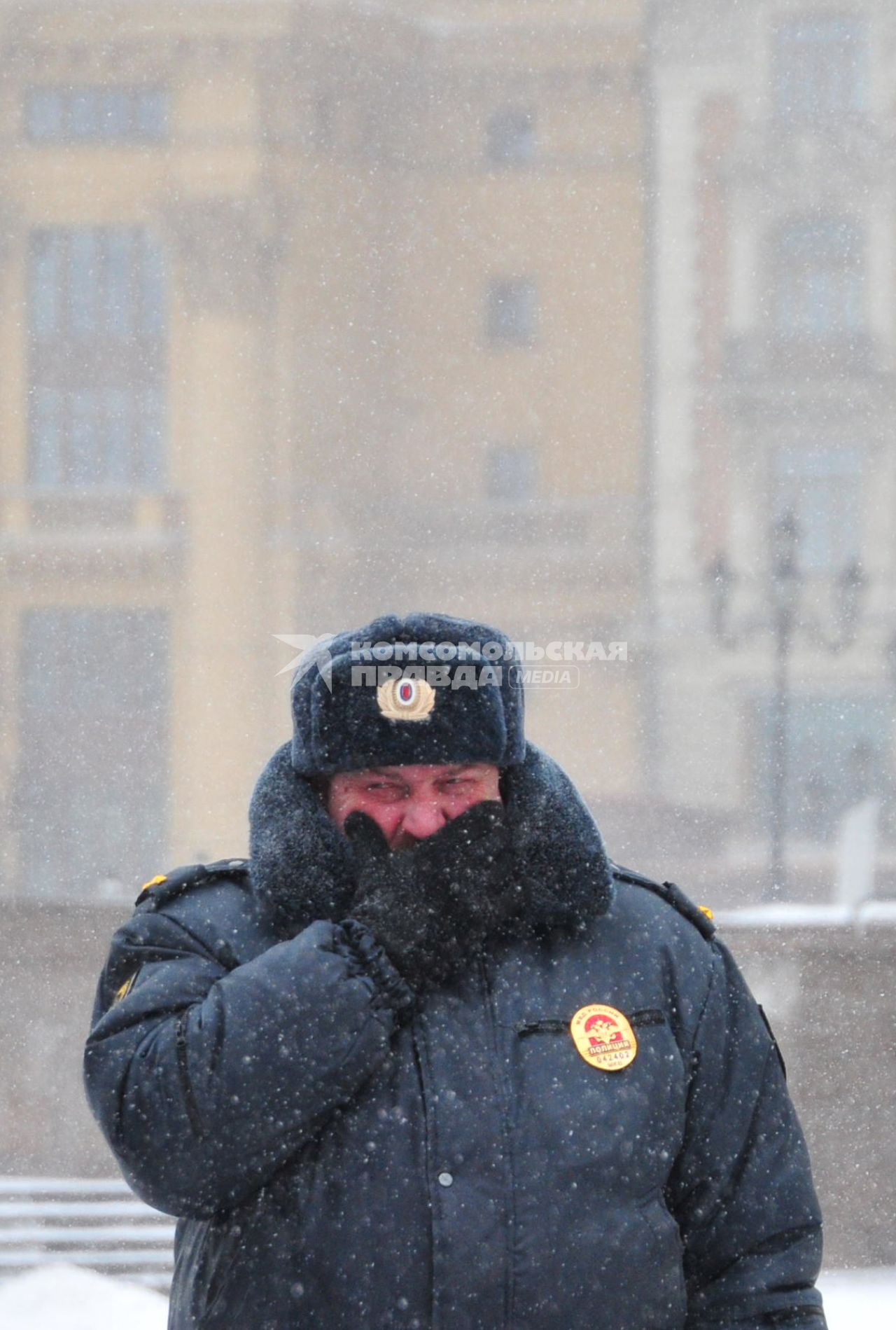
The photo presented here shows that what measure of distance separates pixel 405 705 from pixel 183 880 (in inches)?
6.9

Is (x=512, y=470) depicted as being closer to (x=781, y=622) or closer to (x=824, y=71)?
(x=781, y=622)

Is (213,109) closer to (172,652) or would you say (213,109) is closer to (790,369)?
(172,652)

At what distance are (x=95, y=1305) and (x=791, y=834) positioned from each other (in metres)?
2.02

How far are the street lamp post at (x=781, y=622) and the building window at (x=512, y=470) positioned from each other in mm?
560

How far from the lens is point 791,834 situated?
3.71 meters

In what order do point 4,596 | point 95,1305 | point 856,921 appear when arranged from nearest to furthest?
point 95,1305 < point 856,921 < point 4,596

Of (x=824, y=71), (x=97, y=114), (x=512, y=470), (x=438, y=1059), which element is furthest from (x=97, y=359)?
(x=438, y=1059)

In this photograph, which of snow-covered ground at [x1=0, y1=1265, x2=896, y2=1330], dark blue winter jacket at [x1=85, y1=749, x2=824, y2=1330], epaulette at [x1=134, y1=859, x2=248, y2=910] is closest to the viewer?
dark blue winter jacket at [x1=85, y1=749, x2=824, y2=1330]

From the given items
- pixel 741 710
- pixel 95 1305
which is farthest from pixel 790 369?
pixel 95 1305

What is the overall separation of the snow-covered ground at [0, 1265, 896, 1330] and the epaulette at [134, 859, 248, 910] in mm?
1943

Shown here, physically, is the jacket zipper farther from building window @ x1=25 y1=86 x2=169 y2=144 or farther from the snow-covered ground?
building window @ x1=25 y1=86 x2=169 y2=144

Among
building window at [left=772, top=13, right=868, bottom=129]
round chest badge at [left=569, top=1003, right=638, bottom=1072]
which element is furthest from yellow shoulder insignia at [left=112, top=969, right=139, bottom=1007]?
building window at [left=772, top=13, right=868, bottom=129]

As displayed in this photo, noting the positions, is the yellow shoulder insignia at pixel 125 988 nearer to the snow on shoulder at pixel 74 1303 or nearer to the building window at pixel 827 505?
the snow on shoulder at pixel 74 1303

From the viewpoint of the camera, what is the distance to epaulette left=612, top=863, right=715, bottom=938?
940 mm
